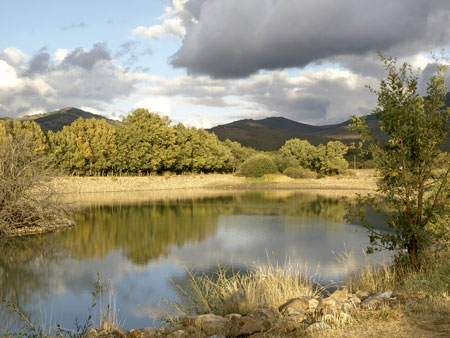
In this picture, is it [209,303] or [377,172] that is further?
[377,172]

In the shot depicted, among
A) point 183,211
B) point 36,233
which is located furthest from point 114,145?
point 36,233

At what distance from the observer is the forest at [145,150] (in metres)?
53.1

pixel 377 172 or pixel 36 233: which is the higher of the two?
pixel 377 172

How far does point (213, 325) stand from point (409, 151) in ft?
23.4

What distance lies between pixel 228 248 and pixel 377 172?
901 centimetres

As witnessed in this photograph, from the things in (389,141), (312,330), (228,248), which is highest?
(389,141)

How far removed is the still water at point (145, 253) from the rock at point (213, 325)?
3.08 m

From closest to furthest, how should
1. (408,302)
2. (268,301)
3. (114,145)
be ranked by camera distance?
(408,302) < (268,301) < (114,145)

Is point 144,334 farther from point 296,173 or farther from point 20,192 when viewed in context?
point 296,173

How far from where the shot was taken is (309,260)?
15992 millimetres

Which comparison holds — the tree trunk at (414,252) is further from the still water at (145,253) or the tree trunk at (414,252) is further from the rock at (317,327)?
the rock at (317,327)

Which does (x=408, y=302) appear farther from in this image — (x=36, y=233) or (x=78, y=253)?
(x=36, y=233)

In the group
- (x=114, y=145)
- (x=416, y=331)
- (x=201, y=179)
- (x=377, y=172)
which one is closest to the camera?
(x=416, y=331)

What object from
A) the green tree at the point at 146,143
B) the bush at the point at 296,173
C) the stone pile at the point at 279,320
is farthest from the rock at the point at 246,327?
the bush at the point at 296,173
